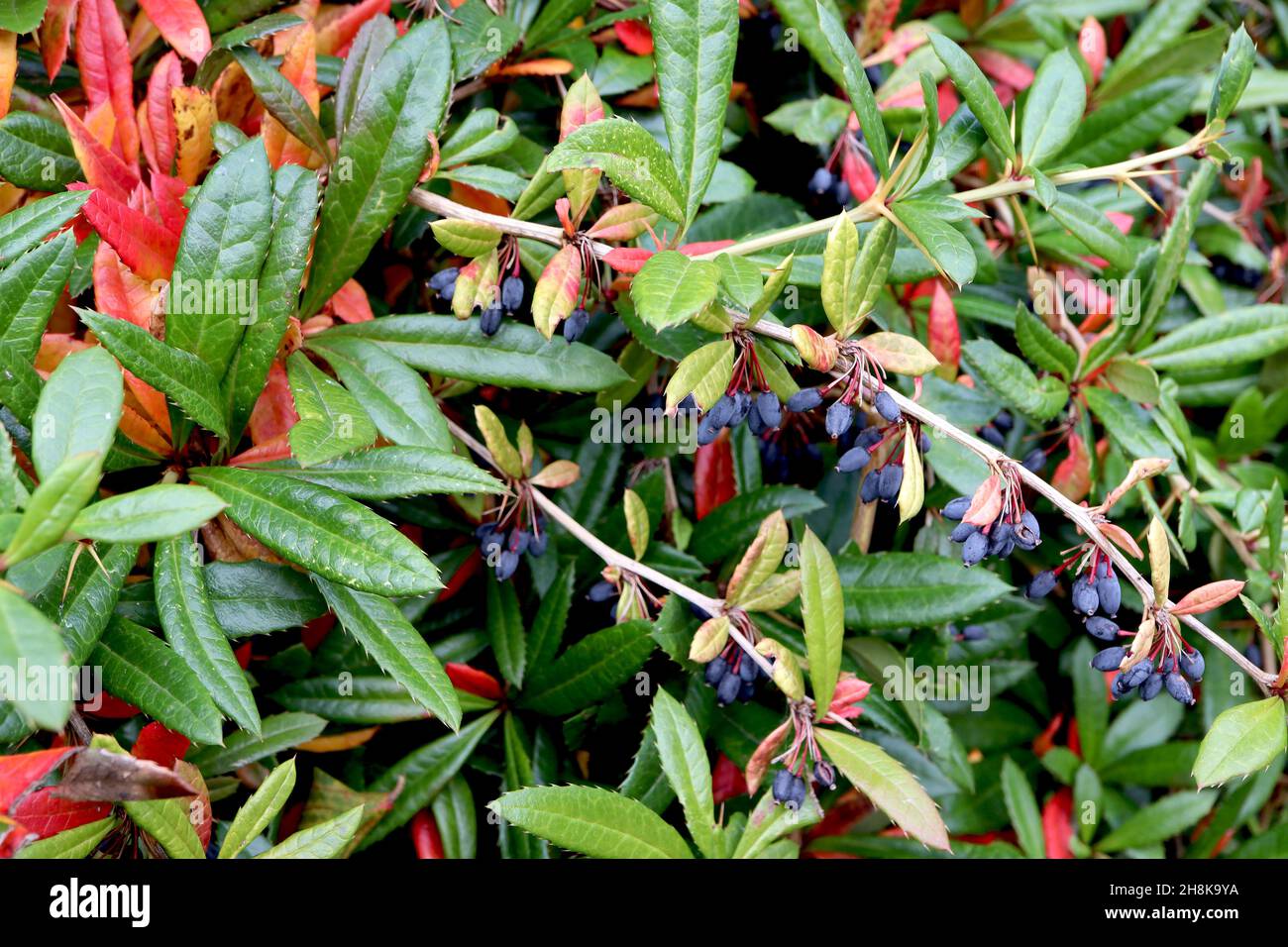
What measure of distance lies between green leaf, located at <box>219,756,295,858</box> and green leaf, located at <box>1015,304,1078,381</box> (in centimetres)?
120

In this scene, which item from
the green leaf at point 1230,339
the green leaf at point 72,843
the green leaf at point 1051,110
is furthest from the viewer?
the green leaf at point 1230,339

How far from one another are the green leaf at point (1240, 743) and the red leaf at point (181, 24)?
1545mm

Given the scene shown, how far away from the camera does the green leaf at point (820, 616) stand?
4.33ft

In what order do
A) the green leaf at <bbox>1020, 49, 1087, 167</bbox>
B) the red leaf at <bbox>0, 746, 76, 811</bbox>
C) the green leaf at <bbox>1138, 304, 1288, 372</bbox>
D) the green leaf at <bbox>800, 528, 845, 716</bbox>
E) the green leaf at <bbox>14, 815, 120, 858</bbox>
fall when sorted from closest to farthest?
the red leaf at <bbox>0, 746, 76, 811</bbox>, the green leaf at <bbox>14, 815, 120, 858</bbox>, the green leaf at <bbox>800, 528, 845, 716</bbox>, the green leaf at <bbox>1020, 49, 1087, 167</bbox>, the green leaf at <bbox>1138, 304, 1288, 372</bbox>

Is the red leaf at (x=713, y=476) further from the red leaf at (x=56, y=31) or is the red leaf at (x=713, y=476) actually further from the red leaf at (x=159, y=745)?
the red leaf at (x=56, y=31)

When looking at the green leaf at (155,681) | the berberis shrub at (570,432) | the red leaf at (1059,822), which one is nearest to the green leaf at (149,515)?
the berberis shrub at (570,432)

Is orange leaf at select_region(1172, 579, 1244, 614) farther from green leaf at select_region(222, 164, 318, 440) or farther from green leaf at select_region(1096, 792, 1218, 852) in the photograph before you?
green leaf at select_region(222, 164, 318, 440)

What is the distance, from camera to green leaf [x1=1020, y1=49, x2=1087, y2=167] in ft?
4.67

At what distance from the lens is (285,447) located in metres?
1.30

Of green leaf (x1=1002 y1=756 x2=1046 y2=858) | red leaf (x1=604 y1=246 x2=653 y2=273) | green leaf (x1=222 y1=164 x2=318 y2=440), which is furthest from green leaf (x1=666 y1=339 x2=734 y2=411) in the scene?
green leaf (x1=1002 y1=756 x2=1046 y2=858)
